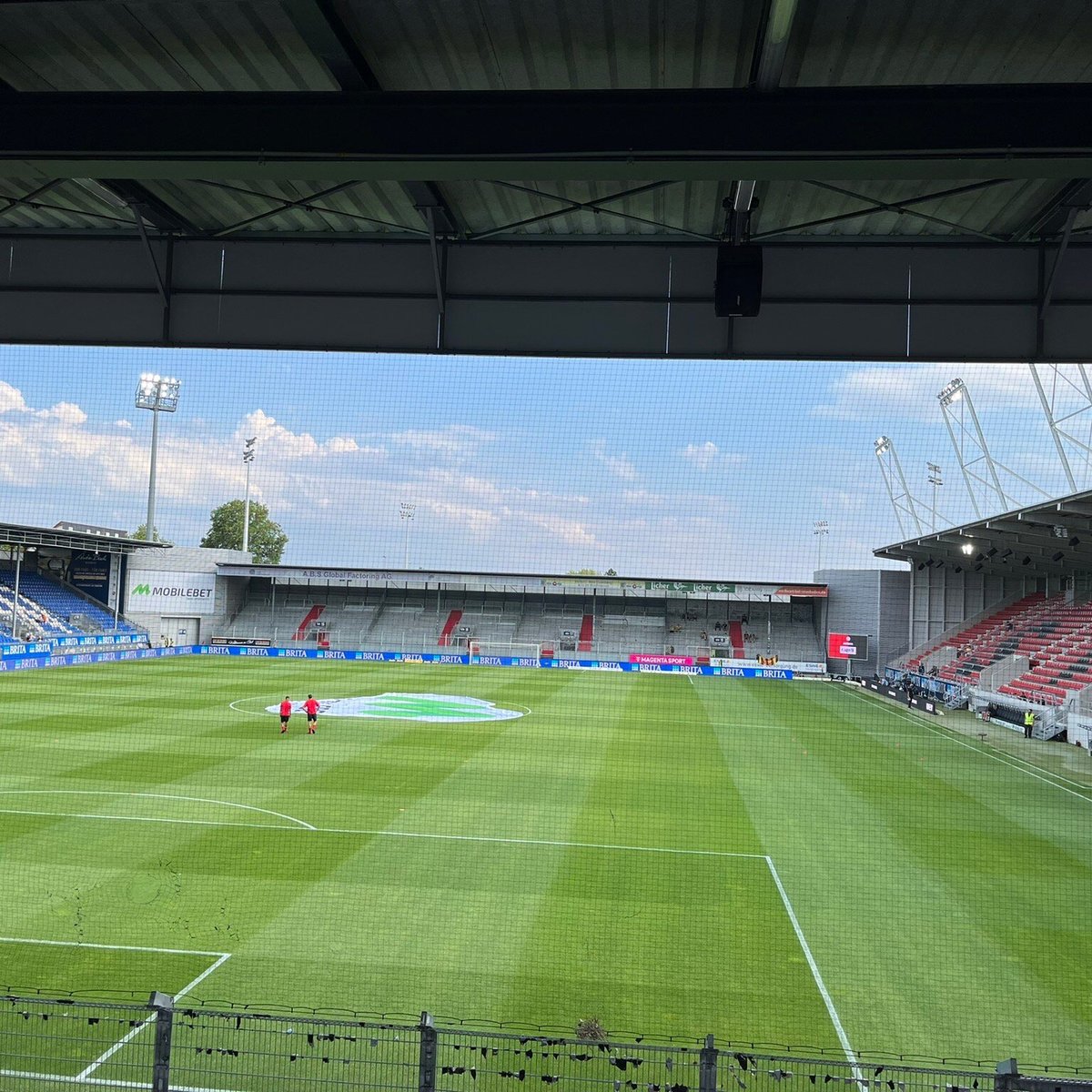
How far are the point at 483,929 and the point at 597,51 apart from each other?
206 inches

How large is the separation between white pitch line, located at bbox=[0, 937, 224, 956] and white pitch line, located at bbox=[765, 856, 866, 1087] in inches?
146

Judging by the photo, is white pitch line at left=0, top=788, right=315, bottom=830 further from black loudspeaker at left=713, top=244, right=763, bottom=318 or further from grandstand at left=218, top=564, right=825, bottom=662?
grandstand at left=218, top=564, right=825, bottom=662

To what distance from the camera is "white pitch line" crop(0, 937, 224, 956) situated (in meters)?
5.27

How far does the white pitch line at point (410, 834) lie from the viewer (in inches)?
299

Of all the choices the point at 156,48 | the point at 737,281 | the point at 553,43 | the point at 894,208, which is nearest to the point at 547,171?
the point at 553,43

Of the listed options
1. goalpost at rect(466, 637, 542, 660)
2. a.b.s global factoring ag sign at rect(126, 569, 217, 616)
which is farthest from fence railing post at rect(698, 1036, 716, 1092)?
a.b.s global factoring ag sign at rect(126, 569, 217, 616)

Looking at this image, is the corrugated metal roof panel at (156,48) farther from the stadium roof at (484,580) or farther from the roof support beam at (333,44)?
the stadium roof at (484,580)

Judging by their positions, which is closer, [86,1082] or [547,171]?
[547,171]

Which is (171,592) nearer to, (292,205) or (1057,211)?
(292,205)

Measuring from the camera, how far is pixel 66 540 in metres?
22.5

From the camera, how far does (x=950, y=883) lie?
7.07 m

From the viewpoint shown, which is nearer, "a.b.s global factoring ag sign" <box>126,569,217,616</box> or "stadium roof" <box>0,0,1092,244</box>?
"stadium roof" <box>0,0,1092,244</box>

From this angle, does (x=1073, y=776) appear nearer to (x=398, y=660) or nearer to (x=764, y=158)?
(x=764, y=158)

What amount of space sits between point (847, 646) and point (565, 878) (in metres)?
19.8
